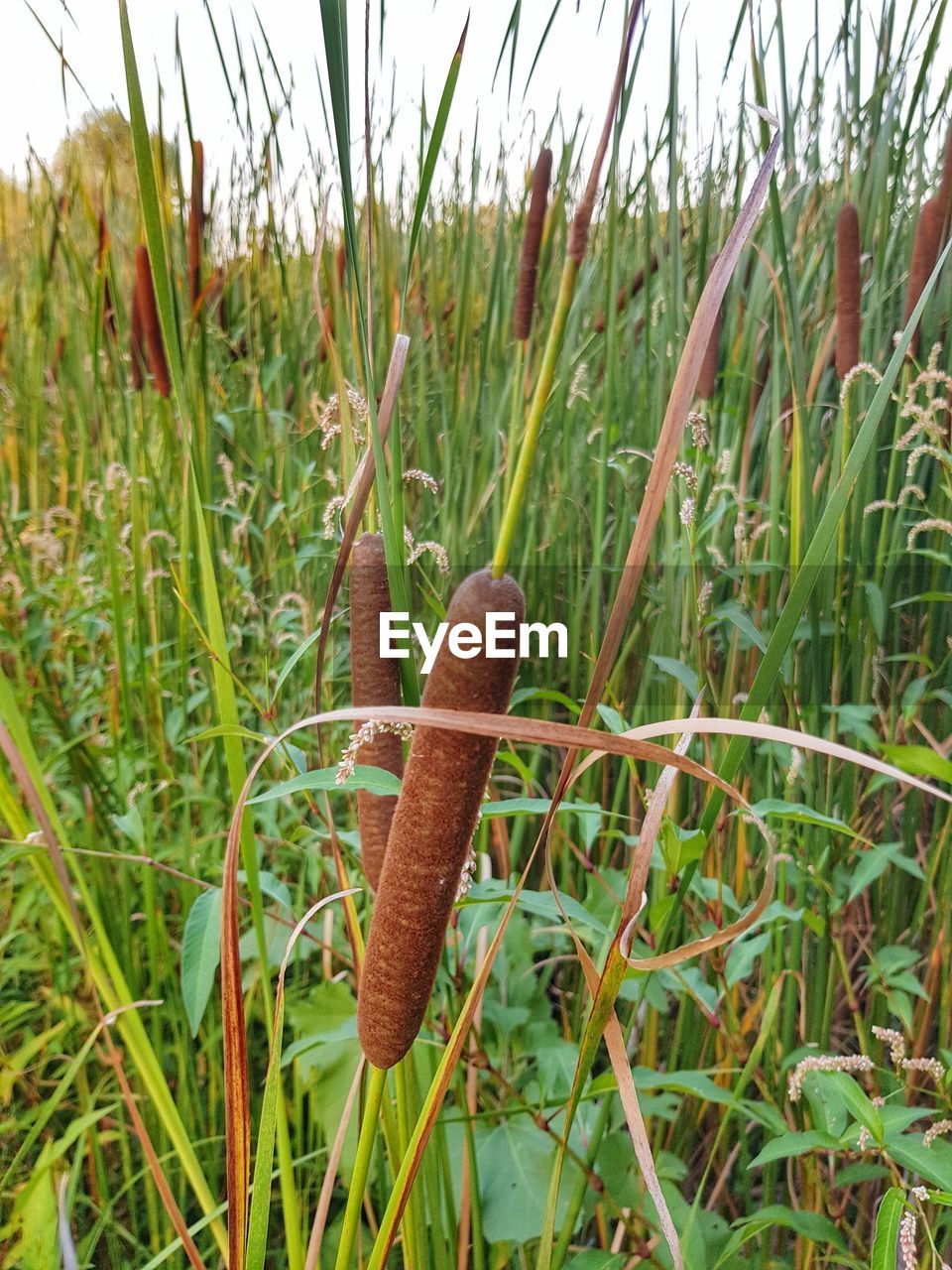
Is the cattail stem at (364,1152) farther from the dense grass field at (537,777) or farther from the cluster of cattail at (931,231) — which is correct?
the cluster of cattail at (931,231)

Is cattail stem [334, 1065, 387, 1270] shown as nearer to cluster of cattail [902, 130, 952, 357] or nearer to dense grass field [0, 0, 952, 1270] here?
dense grass field [0, 0, 952, 1270]

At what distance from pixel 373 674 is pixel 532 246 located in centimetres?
92

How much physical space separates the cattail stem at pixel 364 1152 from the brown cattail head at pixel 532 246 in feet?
3.25

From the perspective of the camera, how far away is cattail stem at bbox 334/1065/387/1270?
403 millimetres

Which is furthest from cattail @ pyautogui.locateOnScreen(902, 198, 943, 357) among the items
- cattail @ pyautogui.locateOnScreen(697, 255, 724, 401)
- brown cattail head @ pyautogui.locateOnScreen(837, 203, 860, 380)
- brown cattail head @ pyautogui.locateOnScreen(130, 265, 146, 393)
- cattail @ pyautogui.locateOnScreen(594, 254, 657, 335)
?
brown cattail head @ pyautogui.locateOnScreen(130, 265, 146, 393)

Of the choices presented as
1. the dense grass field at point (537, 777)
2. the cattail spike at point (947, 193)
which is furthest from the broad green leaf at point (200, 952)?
the cattail spike at point (947, 193)

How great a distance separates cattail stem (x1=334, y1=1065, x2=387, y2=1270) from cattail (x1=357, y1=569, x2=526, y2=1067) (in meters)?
0.04

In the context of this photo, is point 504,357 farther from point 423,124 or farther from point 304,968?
point 304,968

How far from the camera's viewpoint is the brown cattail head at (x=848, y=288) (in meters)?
1.00

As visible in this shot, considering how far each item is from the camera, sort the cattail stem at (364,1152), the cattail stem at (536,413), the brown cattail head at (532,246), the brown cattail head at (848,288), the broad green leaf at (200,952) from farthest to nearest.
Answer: the brown cattail head at (532,246)
the brown cattail head at (848,288)
the broad green leaf at (200,952)
the cattail stem at (364,1152)
the cattail stem at (536,413)

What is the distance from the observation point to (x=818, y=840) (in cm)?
88

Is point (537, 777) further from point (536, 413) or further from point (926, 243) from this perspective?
point (536, 413)

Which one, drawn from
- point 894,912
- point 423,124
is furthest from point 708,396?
point 894,912

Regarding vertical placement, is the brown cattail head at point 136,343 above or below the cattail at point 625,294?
below
